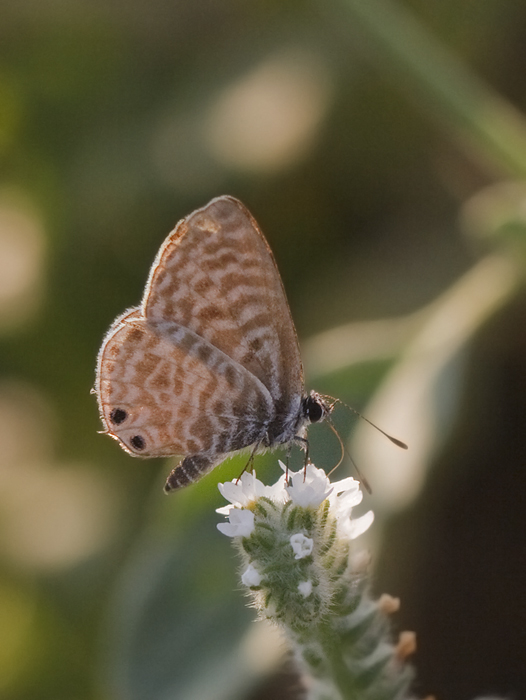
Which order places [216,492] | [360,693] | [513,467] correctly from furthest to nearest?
[513,467], [216,492], [360,693]

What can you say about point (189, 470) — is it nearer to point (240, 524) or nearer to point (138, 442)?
point (138, 442)

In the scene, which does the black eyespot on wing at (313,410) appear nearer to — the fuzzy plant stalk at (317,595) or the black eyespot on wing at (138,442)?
the black eyespot on wing at (138,442)

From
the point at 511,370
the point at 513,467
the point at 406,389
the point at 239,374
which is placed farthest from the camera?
the point at 511,370

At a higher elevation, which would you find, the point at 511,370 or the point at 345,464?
the point at 511,370

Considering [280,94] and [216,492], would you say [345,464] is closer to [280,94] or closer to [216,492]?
[216,492]

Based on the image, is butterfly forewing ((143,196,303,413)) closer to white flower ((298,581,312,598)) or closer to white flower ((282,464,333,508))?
white flower ((282,464,333,508))

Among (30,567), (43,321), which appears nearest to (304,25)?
(43,321)

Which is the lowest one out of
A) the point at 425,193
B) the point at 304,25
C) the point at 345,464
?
the point at 345,464
